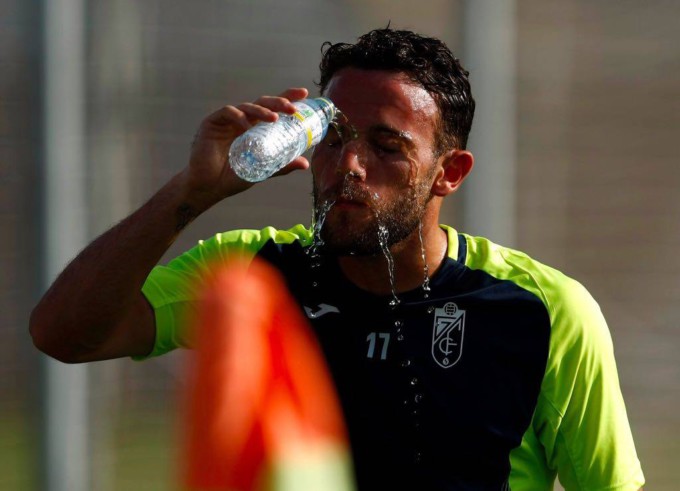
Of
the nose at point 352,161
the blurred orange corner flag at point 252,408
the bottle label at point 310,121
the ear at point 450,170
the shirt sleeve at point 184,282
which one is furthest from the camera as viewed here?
the ear at point 450,170

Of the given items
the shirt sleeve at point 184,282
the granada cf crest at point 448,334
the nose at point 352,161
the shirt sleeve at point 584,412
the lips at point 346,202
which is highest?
the nose at point 352,161

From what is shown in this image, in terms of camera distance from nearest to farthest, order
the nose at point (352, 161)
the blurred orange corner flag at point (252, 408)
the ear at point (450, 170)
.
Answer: the blurred orange corner flag at point (252, 408) → the nose at point (352, 161) → the ear at point (450, 170)

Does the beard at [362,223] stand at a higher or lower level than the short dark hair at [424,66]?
lower

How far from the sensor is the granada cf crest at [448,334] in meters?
2.85

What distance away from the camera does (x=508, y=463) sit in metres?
2.82

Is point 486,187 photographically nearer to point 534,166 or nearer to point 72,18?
point 534,166

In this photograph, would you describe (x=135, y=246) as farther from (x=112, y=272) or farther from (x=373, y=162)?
(x=373, y=162)

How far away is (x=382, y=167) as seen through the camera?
9.27 ft

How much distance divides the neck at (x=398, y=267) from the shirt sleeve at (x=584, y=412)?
0.37 metres

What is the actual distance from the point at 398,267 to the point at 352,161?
1.12 feet

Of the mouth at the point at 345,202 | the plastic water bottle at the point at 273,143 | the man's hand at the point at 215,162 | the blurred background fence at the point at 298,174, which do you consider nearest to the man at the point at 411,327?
the mouth at the point at 345,202

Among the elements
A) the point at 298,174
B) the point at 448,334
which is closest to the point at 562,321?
the point at 448,334

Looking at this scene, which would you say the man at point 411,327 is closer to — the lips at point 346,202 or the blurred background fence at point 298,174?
the lips at point 346,202

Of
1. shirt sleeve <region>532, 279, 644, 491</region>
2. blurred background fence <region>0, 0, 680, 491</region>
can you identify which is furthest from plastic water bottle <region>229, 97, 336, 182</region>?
blurred background fence <region>0, 0, 680, 491</region>
